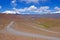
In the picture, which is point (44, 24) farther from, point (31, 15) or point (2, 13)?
point (2, 13)

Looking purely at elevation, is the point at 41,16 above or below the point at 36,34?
above

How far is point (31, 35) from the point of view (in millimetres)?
5012

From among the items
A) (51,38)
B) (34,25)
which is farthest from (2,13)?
(51,38)

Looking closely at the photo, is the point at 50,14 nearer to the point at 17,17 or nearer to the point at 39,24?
the point at 39,24

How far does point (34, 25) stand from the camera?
505 cm

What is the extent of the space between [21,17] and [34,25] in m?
0.33

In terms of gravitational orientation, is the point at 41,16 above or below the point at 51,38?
above

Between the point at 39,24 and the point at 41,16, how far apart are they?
208 millimetres

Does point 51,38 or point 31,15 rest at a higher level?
point 31,15

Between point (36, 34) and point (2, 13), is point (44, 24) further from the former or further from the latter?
point (2, 13)

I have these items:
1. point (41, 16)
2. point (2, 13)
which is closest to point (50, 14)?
point (41, 16)

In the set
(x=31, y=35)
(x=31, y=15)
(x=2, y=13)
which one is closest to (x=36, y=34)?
(x=31, y=35)

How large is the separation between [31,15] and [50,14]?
1.32 ft

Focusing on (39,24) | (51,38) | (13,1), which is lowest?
(51,38)
